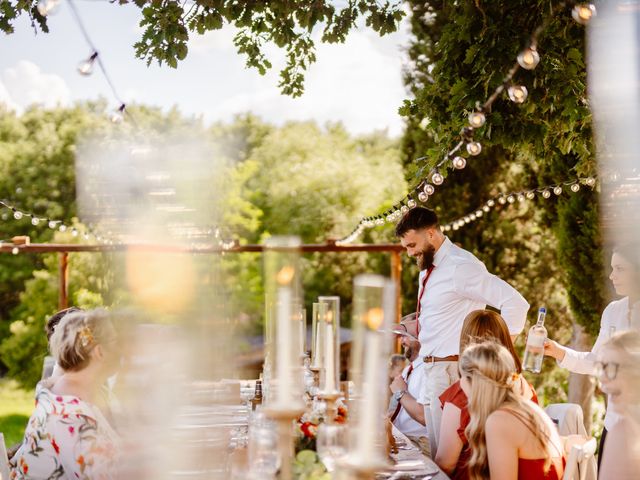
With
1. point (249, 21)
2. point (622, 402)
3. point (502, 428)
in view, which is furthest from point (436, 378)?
point (249, 21)

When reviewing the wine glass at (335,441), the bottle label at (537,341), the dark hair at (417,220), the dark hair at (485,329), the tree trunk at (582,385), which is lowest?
the tree trunk at (582,385)

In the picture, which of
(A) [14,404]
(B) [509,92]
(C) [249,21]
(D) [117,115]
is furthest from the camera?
(A) [14,404]

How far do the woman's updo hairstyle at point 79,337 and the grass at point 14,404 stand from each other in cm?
957

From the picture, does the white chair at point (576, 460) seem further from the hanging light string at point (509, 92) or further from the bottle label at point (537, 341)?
the hanging light string at point (509, 92)

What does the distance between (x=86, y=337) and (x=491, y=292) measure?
2000mm

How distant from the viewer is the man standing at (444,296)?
336 cm

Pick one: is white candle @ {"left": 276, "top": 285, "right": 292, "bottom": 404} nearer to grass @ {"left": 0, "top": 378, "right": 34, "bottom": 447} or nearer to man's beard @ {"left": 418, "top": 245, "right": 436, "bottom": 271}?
man's beard @ {"left": 418, "top": 245, "right": 436, "bottom": 271}

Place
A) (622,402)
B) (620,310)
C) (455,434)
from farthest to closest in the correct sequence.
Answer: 1. (620,310)
2. (455,434)
3. (622,402)

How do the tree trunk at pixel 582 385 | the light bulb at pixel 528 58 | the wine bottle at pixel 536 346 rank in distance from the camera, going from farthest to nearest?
the tree trunk at pixel 582 385, the wine bottle at pixel 536 346, the light bulb at pixel 528 58

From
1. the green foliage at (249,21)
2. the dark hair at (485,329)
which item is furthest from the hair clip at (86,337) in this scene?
the green foliage at (249,21)

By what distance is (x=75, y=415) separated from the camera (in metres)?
2.04

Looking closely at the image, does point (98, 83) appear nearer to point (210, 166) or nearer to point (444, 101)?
point (210, 166)

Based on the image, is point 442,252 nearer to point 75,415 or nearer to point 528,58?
point 528,58

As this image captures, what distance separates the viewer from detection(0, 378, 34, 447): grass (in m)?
11.3
